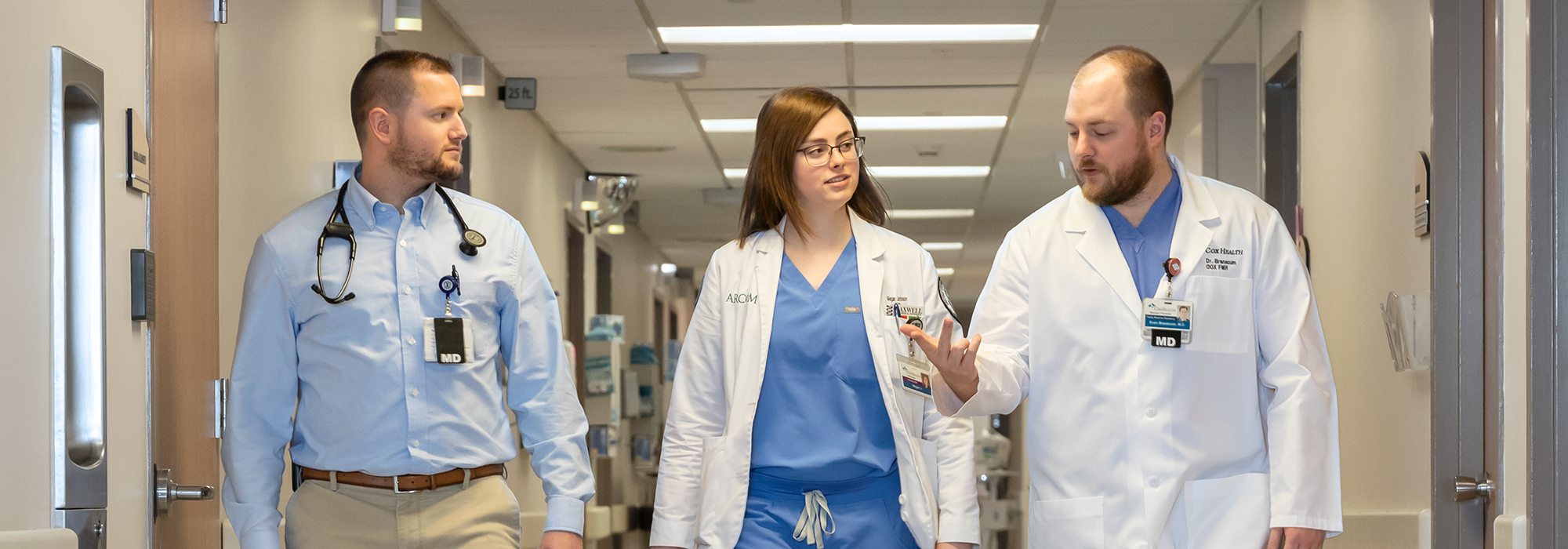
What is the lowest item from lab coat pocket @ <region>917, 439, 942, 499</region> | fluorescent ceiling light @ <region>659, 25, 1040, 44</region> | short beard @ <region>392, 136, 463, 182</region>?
lab coat pocket @ <region>917, 439, 942, 499</region>

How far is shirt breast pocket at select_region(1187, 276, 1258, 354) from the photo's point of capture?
2580 mm

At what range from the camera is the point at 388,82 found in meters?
2.92

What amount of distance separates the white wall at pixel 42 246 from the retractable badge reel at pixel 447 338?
59 centimetres

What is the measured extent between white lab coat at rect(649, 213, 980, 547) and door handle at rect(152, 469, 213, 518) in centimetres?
95

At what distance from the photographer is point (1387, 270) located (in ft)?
13.0

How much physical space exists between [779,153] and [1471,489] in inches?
66.4

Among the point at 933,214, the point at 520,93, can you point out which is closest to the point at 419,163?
the point at 520,93

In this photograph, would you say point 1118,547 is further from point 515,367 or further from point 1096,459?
point 515,367

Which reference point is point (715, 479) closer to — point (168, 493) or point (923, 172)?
point (168, 493)

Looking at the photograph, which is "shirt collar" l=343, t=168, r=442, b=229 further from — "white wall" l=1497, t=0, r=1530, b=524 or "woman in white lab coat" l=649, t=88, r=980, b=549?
"white wall" l=1497, t=0, r=1530, b=524

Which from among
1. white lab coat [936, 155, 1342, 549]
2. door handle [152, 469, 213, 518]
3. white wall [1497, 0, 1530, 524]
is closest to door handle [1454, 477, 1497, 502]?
white wall [1497, 0, 1530, 524]

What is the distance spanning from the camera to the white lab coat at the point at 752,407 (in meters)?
2.87

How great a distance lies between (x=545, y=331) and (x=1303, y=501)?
4.52 ft

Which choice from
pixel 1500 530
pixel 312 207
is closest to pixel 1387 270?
pixel 1500 530
